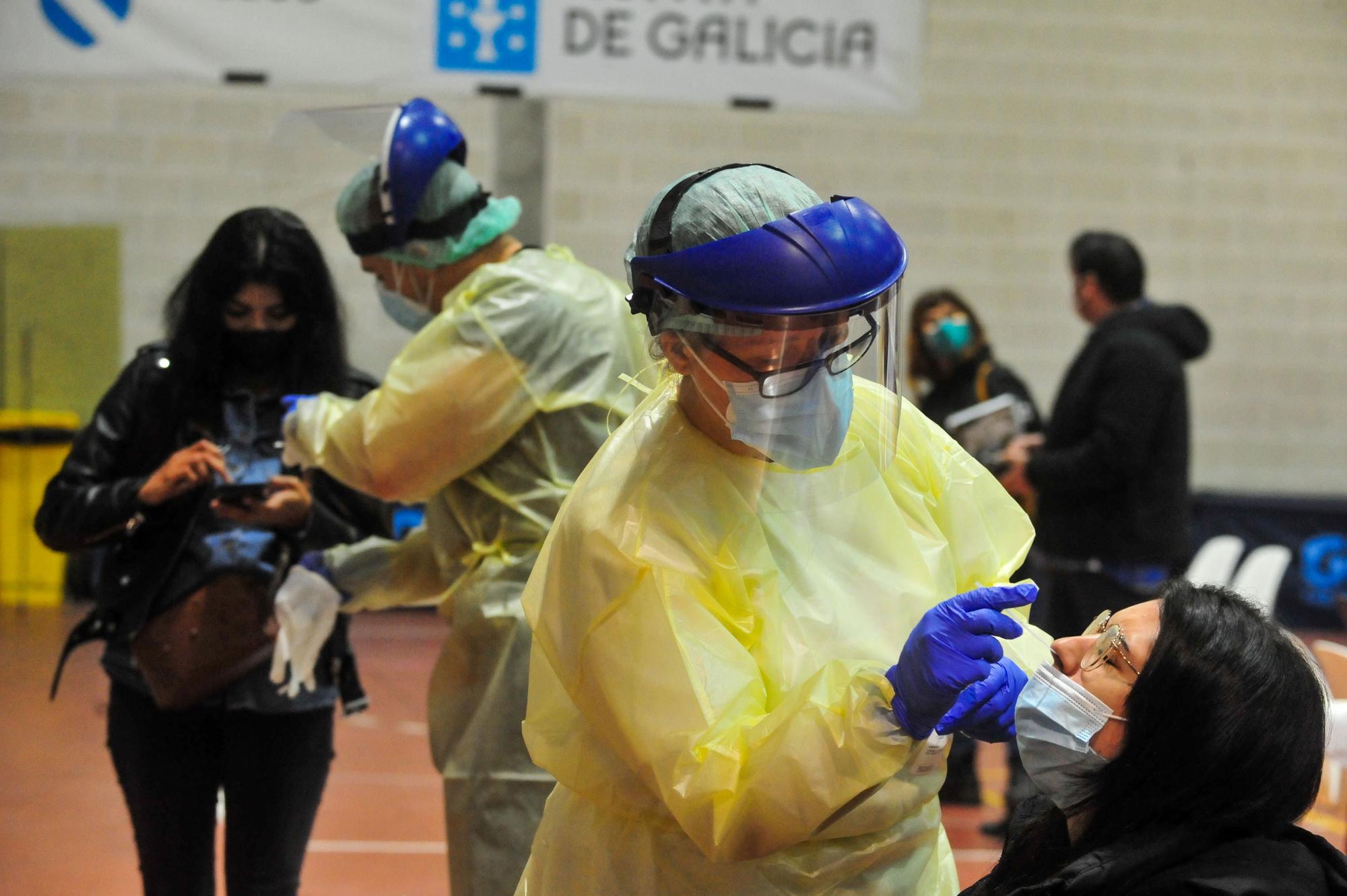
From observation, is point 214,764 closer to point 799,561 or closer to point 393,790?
point 799,561

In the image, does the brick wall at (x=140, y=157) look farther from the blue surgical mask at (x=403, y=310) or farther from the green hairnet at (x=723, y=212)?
the green hairnet at (x=723, y=212)

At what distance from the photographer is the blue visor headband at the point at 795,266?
1315 mm

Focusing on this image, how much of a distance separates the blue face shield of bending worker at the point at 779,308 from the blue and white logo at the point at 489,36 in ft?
14.0

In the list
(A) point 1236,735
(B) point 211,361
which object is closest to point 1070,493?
(B) point 211,361

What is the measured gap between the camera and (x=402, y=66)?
5438mm

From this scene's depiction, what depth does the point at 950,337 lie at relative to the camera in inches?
173

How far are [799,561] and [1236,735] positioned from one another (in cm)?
43

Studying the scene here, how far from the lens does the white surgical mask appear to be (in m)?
1.42

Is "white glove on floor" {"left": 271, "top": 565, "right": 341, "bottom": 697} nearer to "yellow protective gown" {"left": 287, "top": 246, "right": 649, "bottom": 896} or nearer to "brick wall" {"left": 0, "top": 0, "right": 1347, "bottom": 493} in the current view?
"yellow protective gown" {"left": 287, "top": 246, "right": 649, "bottom": 896}

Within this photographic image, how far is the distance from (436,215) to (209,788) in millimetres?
963

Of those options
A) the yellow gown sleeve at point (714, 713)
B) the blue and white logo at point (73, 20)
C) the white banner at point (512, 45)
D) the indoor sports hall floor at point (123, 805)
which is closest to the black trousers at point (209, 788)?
the yellow gown sleeve at point (714, 713)

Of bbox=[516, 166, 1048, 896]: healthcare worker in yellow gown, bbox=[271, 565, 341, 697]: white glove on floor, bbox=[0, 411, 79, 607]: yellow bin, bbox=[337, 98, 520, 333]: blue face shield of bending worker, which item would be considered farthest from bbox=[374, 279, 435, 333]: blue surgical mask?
bbox=[0, 411, 79, 607]: yellow bin

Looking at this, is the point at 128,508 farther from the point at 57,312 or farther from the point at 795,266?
the point at 57,312

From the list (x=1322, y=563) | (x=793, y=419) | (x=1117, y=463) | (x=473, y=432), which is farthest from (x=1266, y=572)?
(x=793, y=419)
